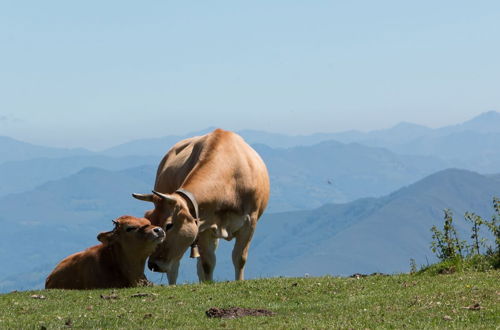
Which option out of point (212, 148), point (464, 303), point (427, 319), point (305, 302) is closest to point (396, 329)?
point (427, 319)

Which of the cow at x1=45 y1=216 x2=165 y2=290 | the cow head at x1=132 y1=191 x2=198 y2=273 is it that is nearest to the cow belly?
the cow head at x1=132 y1=191 x2=198 y2=273

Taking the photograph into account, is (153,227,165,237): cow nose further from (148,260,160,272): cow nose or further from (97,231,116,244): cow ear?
(148,260,160,272): cow nose

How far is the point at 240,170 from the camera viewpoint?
73.0ft

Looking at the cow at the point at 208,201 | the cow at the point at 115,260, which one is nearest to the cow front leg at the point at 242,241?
the cow at the point at 208,201

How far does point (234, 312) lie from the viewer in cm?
1397

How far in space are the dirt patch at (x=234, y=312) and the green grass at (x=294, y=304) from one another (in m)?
0.19

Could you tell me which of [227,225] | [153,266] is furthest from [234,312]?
[227,225]

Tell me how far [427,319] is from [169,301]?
5.36 metres

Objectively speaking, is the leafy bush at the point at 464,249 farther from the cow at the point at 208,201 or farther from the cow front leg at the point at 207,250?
the cow front leg at the point at 207,250

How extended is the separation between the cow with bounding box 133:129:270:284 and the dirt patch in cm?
544

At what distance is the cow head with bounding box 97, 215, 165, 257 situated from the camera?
18.0 meters

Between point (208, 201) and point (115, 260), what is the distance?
3.20m

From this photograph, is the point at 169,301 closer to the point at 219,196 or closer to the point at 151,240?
the point at 151,240

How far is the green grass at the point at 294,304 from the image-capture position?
12.8m
